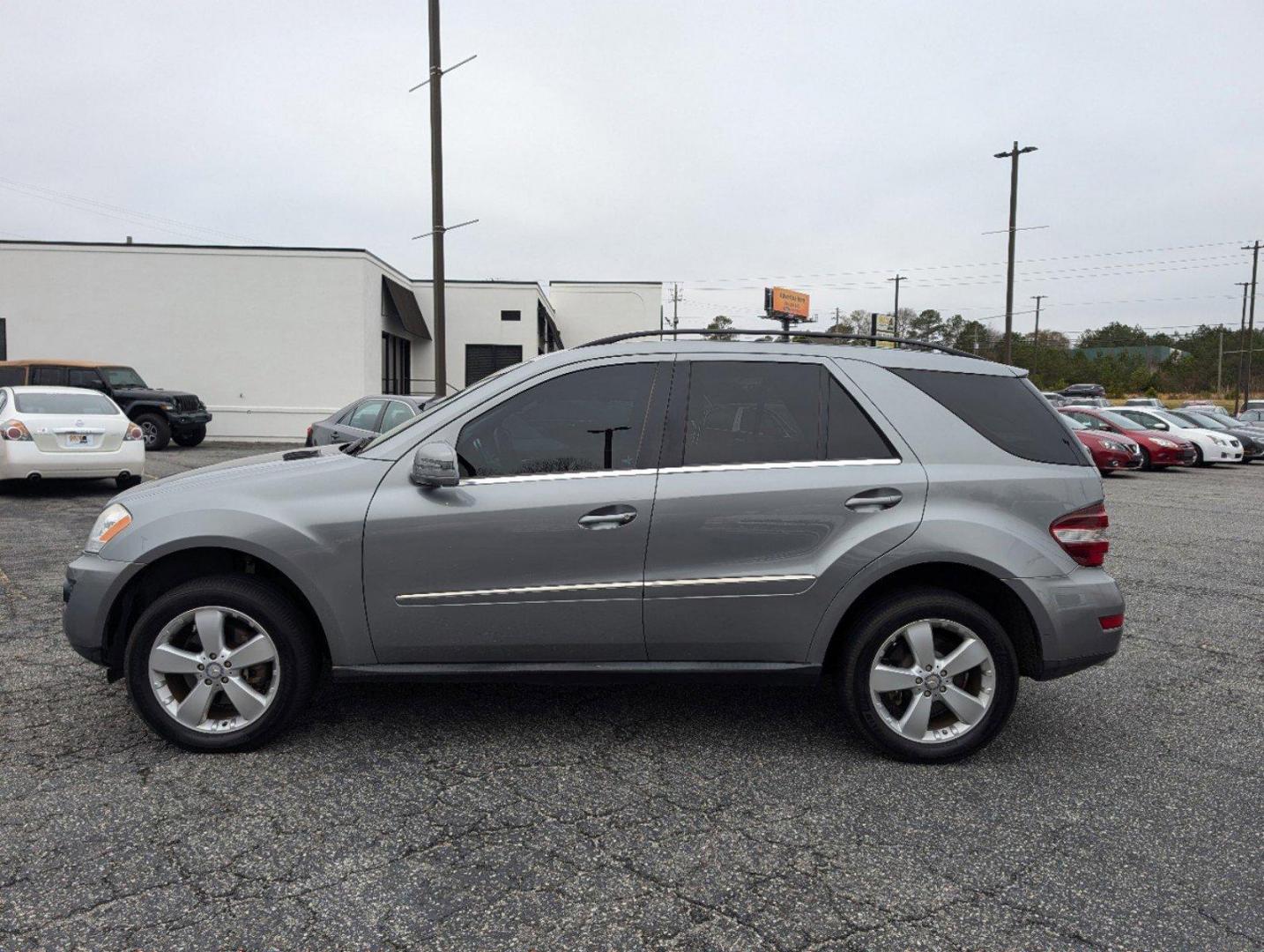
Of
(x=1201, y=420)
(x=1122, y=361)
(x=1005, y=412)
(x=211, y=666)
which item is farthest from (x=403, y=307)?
(x=1122, y=361)

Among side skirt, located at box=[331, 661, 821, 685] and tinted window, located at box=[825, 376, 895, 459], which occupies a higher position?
tinted window, located at box=[825, 376, 895, 459]

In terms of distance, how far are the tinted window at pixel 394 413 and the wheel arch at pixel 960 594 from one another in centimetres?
878

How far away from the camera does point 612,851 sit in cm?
296

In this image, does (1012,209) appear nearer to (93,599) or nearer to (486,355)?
(486,355)

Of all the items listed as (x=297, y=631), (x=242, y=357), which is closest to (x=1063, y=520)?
(x=297, y=631)

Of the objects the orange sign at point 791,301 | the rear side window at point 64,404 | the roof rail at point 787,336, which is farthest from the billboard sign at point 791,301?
the roof rail at point 787,336

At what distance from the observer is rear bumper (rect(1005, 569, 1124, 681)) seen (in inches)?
142

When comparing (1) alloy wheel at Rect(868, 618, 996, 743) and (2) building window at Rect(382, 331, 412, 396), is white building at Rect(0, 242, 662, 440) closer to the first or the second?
(2) building window at Rect(382, 331, 412, 396)

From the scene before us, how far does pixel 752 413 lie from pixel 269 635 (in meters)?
2.16

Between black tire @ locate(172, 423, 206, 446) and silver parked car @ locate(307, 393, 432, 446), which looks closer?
silver parked car @ locate(307, 393, 432, 446)

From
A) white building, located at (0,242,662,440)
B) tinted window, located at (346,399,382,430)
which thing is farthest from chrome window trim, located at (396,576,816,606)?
white building, located at (0,242,662,440)

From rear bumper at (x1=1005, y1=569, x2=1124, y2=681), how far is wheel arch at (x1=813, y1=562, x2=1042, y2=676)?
38 millimetres

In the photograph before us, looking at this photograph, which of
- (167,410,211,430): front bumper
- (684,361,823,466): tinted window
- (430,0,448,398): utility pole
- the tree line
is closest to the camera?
(684,361,823,466): tinted window

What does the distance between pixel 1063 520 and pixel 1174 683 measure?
1.94 metres
